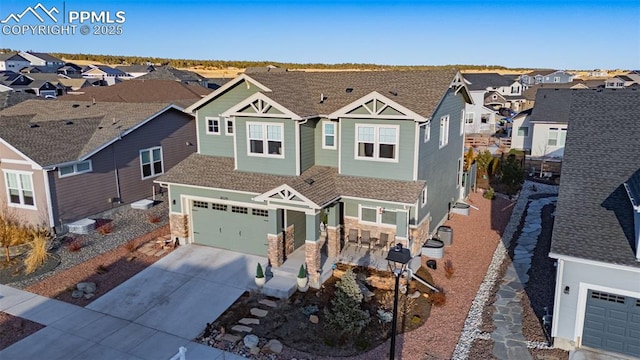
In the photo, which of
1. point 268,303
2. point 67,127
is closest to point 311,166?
point 268,303

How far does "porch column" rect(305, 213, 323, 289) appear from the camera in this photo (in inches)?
573

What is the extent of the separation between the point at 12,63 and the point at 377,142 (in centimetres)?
11100

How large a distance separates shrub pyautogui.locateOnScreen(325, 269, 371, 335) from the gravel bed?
10.1 metres

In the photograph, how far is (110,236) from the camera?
18797 mm

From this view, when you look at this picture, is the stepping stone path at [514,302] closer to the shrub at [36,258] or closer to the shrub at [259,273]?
the shrub at [259,273]

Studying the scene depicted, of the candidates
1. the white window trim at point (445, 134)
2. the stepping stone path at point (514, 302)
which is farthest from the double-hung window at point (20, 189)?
the stepping stone path at point (514, 302)

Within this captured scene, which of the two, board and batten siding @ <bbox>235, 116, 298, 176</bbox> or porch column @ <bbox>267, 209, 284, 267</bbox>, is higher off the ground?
board and batten siding @ <bbox>235, 116, 298, 176</bbox>

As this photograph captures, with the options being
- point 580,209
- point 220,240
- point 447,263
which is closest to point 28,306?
point 220,240

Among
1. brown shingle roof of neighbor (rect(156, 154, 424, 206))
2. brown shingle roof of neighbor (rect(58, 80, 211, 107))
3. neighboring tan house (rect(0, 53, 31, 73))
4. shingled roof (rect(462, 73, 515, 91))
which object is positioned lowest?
brown shingle roof of neighbor (rect(156, 154, 424, 206))

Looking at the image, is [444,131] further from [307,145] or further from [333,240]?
[333,240]

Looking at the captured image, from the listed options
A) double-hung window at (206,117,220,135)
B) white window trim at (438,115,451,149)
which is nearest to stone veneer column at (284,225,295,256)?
double-hung window at (206,117,220,135)

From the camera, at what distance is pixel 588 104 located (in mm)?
14398

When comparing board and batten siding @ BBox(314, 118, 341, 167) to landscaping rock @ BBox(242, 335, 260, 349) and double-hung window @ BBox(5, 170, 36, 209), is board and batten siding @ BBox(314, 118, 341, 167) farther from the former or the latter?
double-hung window @ BBox(5, 170, 36, 209)

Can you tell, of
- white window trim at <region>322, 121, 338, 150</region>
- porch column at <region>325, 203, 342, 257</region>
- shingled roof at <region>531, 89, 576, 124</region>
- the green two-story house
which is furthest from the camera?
shingled roof at <region>531, 89, 576, 124</region>
